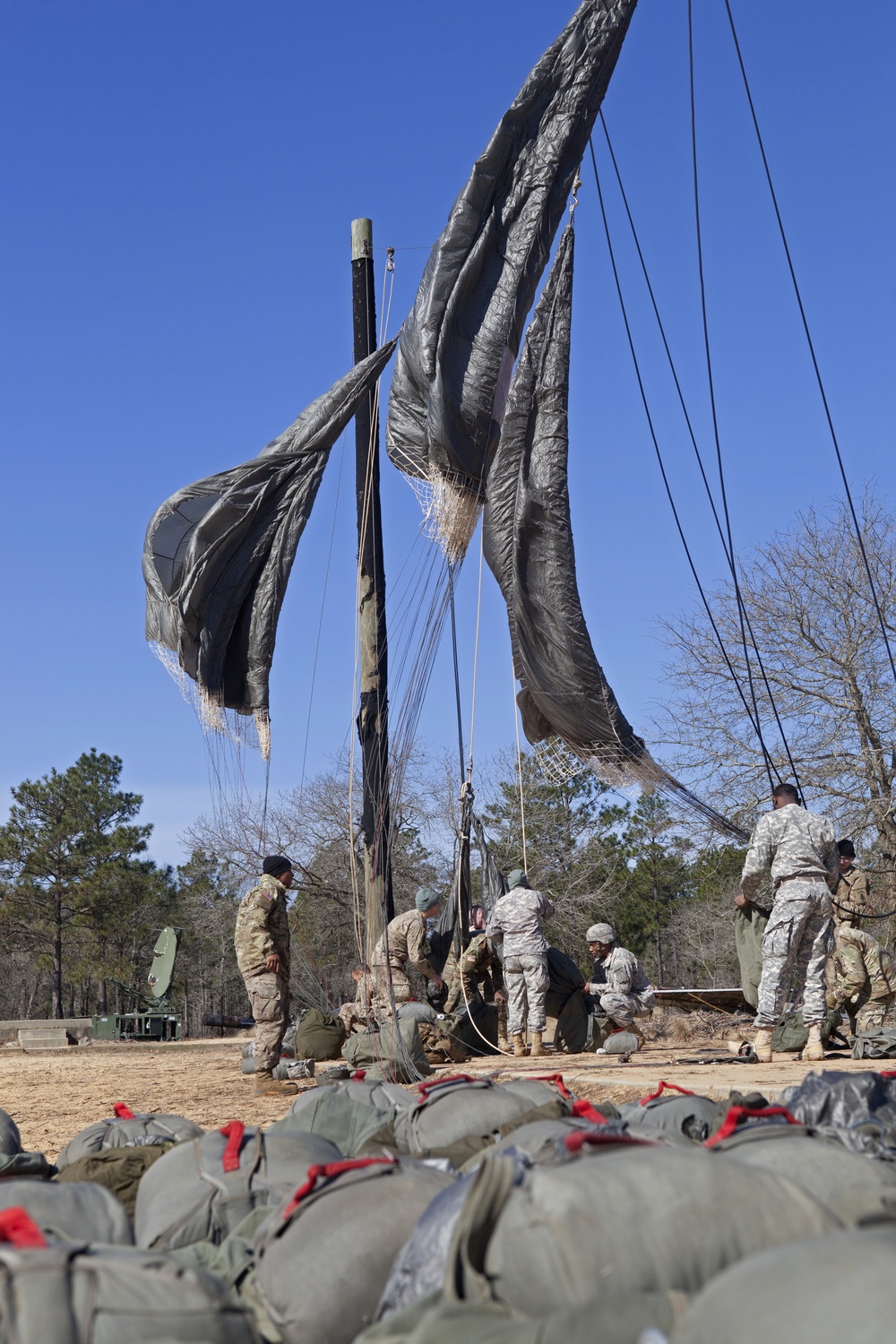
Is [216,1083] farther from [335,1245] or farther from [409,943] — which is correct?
[335,1245]

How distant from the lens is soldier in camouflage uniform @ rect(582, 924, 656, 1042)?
12508mm

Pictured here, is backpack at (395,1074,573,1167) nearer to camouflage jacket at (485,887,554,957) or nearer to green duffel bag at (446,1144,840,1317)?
green duffel bag at (446,1144,840,1317)

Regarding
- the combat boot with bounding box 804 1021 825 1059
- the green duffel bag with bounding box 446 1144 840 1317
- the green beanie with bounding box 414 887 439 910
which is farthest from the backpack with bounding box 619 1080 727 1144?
the green beanie with bounding box 414 887 439 910

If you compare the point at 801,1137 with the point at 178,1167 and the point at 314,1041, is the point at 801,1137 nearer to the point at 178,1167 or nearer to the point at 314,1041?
the point at 178,1167

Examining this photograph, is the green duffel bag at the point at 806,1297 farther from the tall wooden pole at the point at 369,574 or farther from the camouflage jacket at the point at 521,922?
the tall wooden pole at the point at 369,574

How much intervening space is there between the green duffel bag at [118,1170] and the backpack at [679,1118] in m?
1.70

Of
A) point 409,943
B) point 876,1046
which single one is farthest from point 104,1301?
point 409,943

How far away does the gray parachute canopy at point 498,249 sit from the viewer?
1037 centimetres

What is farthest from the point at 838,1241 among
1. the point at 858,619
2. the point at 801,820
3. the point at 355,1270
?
the point at 858,619

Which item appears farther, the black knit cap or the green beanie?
the green beanie

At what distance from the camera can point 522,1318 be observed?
2209 millimetres

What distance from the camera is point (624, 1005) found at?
12.5m

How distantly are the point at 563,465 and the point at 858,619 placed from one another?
1315 cm

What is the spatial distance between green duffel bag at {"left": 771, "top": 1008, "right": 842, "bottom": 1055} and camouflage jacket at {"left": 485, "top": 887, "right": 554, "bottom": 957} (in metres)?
3.21
